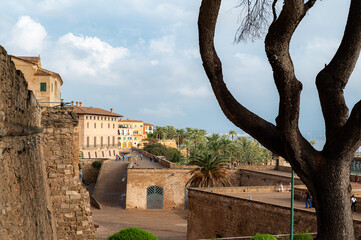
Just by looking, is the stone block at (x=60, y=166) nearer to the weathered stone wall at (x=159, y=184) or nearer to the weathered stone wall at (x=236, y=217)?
the weathered stone wall at (x=236, y=217)

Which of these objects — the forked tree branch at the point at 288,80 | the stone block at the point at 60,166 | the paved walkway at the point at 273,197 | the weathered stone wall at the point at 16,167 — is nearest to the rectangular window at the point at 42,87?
the paved walkway at the point at 273,197

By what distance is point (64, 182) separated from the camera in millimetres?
12320

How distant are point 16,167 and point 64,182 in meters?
5.86

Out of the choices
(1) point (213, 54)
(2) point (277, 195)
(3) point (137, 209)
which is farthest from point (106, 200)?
(1) point (213, 54)

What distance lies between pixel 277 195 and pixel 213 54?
2246cm

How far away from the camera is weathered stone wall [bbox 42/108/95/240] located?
12.2 metres

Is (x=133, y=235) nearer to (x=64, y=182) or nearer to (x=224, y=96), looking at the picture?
(x=64, y=182)

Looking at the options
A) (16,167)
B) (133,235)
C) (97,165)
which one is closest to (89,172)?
(97,165)

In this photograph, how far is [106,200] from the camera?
42.3 meters

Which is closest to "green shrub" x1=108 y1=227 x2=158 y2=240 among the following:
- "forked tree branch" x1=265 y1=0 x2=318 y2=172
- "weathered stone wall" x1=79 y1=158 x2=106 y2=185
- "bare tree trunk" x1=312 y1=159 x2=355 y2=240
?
"bare tree trunk" x1=312 y1=159 x2=355 y2=240

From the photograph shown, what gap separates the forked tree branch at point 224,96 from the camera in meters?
6.03

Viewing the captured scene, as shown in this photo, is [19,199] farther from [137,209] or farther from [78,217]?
[137,209]

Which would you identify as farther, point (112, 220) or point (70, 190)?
point (112, 220)

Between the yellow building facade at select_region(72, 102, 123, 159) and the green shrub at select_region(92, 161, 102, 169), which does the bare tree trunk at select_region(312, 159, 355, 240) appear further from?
the yellow building facade at select_region(72, 102, 123, 159)
